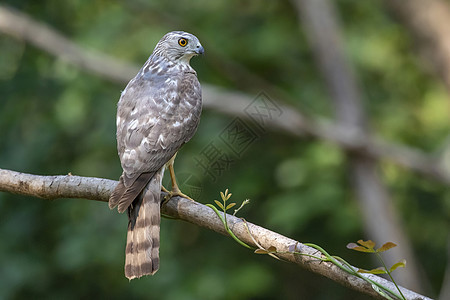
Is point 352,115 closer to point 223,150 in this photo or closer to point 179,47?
point 223,150

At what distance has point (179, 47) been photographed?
3.93 meters

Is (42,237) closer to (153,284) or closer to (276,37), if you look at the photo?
(153,284)

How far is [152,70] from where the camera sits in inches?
152

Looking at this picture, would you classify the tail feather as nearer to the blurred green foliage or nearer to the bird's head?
the bird's head

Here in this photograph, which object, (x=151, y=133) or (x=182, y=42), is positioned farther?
(x=182, y=42)

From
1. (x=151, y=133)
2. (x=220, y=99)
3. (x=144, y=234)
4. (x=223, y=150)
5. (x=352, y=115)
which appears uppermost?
(x=151, y=133)

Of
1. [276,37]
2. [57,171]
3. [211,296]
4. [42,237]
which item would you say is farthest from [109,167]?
[276,37]

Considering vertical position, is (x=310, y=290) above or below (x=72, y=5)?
below

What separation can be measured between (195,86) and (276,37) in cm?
419

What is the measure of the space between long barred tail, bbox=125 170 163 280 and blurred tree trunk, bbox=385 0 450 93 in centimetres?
519

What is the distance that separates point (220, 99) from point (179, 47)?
304 centimetres

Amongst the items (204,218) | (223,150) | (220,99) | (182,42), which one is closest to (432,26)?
(220,99)

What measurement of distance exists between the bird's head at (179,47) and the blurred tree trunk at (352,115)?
3.85 meters

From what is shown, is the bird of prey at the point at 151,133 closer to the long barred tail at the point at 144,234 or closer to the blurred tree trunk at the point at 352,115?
the long barred tail at the point at 144,234
